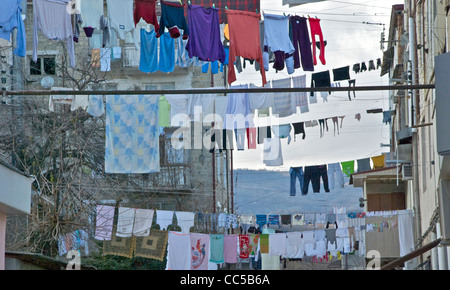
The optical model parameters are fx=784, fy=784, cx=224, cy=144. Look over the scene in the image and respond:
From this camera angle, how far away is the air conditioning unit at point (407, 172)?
2180cm

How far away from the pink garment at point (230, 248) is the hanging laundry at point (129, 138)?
6.57 meters

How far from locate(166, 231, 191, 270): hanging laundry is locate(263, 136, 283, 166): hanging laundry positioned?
4512 mm

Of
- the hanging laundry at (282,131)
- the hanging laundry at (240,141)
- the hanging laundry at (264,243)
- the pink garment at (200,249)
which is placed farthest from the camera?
the hanging laundry at (264,243)

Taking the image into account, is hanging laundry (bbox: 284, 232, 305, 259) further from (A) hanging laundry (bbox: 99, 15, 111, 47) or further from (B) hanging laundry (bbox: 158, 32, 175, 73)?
(A) hanging laundry (bbox: 99, 15, 111, 47)

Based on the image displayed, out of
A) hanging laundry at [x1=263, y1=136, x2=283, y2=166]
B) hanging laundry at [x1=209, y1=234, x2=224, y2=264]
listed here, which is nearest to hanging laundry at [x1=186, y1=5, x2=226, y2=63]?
hanging laundry at [x1=263, y1=136, x2=283, y2=166]

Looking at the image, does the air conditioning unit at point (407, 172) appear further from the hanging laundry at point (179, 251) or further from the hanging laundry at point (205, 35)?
the hanging laundry at point (205, 35)

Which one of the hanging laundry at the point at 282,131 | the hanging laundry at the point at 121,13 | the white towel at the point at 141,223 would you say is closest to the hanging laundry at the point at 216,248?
the white towel at the point at 141,223

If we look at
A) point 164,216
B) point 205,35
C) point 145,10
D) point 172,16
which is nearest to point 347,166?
point 164,216

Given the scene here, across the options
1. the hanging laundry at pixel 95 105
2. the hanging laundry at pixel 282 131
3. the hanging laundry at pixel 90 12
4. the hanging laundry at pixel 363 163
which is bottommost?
the hanging laundry at pixel 363 163

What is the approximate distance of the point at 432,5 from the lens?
15.1 meters
